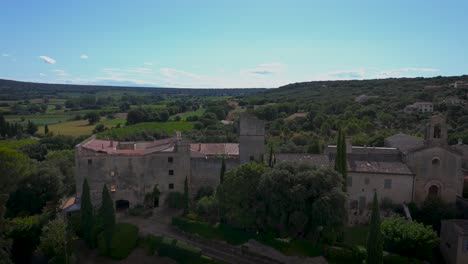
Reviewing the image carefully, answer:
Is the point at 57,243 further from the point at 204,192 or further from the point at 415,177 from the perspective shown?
the point at 415,177

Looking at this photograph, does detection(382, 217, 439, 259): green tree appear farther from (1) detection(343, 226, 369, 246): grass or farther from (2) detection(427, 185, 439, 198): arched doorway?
(2) detection(427, 185, 439, 198): arched doorway

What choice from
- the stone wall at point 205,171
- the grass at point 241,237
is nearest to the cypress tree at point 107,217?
the grass at point 241,237

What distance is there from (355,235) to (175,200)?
17.3 meters

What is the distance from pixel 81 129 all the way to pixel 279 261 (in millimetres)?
73149

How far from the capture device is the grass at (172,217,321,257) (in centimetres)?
2639

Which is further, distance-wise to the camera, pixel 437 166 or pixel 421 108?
pixel 421 108

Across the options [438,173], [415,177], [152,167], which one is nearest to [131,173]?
[152,167]

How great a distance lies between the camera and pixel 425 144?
110 feet

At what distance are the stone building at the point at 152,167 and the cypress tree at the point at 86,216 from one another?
4.87 meters

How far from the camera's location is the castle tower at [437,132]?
108 feet

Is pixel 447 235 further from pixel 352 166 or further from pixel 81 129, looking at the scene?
pixel 81 129

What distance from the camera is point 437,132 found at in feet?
110

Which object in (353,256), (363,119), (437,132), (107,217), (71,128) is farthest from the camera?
(71,128)

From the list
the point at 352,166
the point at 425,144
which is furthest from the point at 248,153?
the point at 425,144
